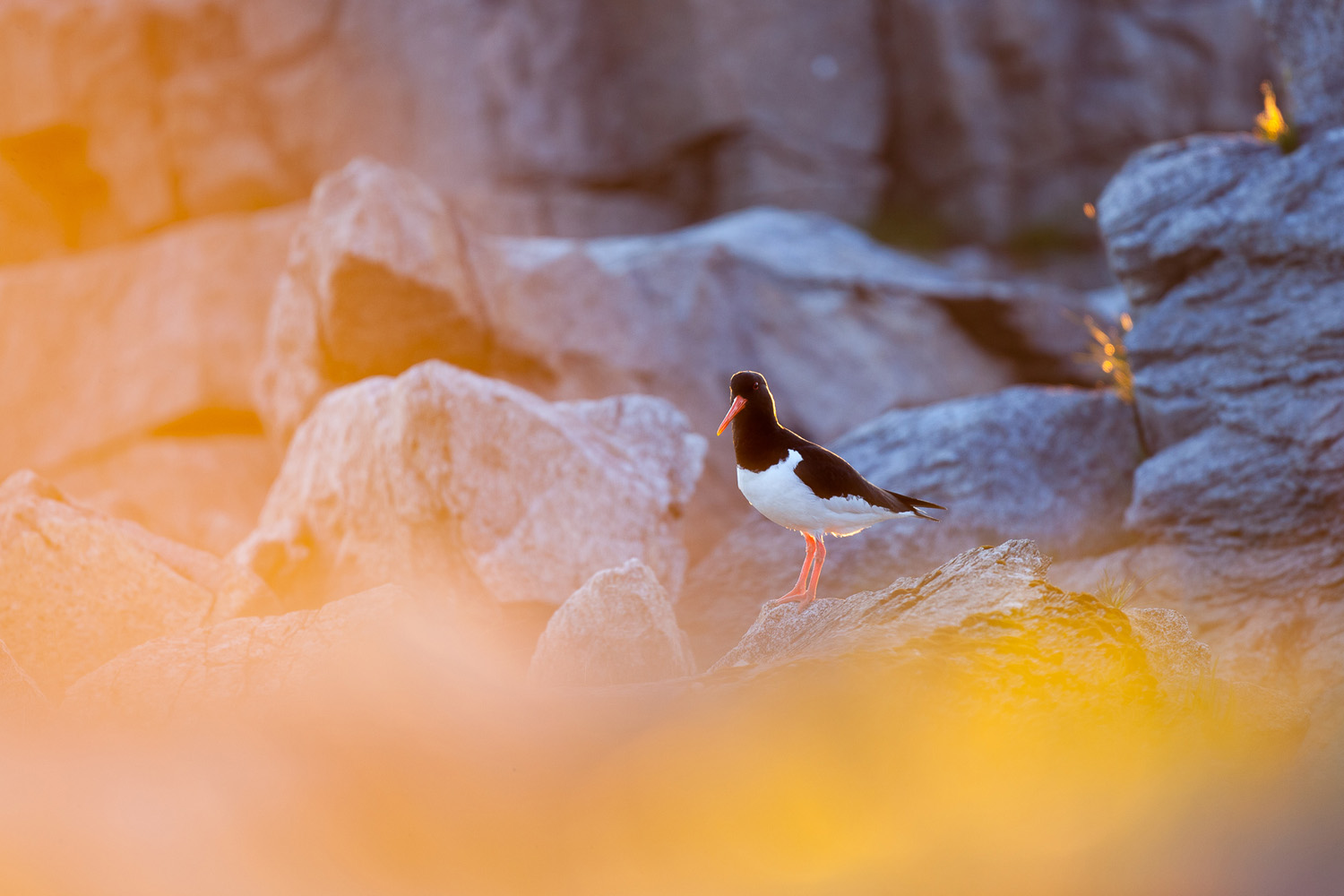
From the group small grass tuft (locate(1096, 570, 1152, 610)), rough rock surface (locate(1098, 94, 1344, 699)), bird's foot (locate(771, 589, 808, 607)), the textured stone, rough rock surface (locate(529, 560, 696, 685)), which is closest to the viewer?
rough rock surface (locate(529, 560, 696, 685))

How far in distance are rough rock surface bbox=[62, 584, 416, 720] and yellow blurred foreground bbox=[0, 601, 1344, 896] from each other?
0.19m

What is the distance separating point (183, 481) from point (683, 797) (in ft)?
27.0

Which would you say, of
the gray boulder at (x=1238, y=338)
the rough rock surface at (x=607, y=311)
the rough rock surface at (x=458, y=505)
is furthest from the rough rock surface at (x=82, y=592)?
the gray boulder at (x=1238, y=338)

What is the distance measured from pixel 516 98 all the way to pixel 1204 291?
11.1 meters

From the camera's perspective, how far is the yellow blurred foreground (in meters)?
3.48

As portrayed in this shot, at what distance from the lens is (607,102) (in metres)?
16.7

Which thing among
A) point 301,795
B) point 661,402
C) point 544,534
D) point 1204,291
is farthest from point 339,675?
point 1204,291

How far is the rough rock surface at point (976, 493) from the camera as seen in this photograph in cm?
729

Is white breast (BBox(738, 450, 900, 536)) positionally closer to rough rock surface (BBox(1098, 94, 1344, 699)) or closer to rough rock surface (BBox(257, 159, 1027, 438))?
rough rock surface (BBox(1098, 94, 1344, 699))

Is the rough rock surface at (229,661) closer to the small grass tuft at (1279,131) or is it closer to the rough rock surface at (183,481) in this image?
the rough rock surface at (183,481)

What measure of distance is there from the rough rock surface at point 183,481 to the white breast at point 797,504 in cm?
545

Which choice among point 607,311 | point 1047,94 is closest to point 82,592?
point 607,311

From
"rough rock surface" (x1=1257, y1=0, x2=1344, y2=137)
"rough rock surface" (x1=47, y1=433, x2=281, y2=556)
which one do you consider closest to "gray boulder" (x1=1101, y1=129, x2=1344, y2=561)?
"rough rock surface" (x1=1257, y1=0, x2=1344, y2=137)

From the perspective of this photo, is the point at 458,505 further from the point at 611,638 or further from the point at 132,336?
the point at 132,336
